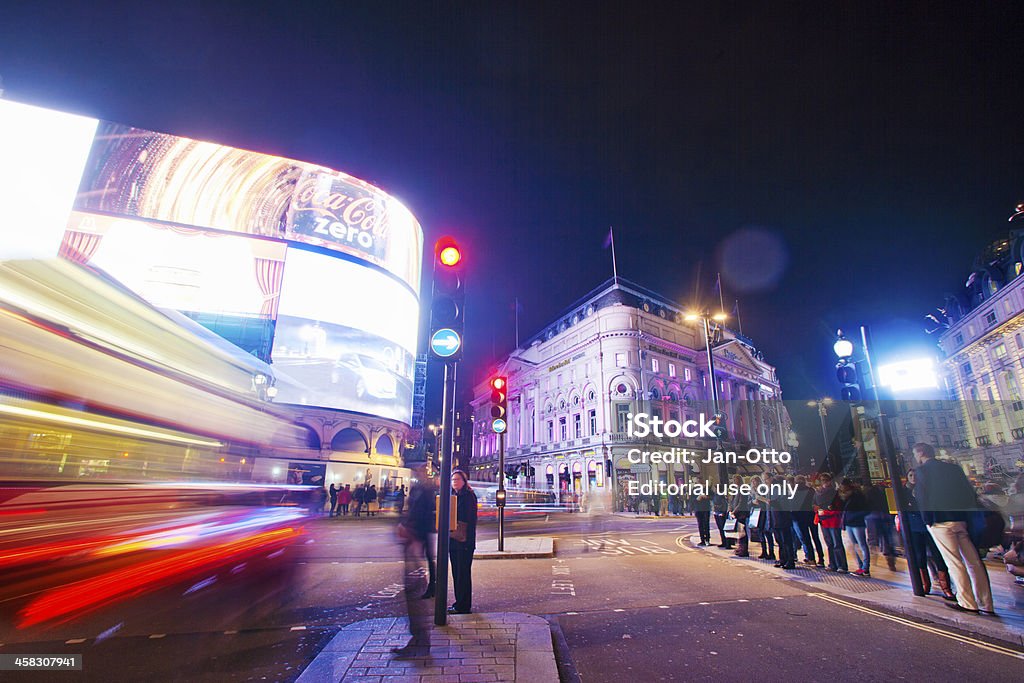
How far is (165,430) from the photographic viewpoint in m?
8.15

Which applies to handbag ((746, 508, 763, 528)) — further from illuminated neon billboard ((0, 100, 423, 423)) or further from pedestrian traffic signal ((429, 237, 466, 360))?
illuminated neon billboard ((0, 100, 423, 423))

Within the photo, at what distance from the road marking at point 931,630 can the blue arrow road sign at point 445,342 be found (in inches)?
248

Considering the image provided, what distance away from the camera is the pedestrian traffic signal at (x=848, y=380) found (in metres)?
7.84

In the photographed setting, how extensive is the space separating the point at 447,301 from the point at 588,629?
167 inches

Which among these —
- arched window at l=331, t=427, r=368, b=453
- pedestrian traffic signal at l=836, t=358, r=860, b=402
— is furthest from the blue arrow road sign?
arched window at l=331, t=427, r=368, b=453

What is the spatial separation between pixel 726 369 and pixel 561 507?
37.2 m

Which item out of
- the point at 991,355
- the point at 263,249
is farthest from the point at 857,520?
the point at 991,355

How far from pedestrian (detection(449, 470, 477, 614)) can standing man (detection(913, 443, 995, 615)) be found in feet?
19.4

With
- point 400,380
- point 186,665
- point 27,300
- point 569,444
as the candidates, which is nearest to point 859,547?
point 186,665

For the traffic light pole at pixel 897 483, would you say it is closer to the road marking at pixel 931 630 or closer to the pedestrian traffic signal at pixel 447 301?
the road marking at pixel 931 630

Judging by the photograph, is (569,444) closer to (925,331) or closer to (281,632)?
(281,632)

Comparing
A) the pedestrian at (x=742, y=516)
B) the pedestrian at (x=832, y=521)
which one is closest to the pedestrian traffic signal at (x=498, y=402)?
the pedestrian at (x=742, y=516)

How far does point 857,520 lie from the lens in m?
8.70

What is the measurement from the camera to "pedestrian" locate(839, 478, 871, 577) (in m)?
8.60
